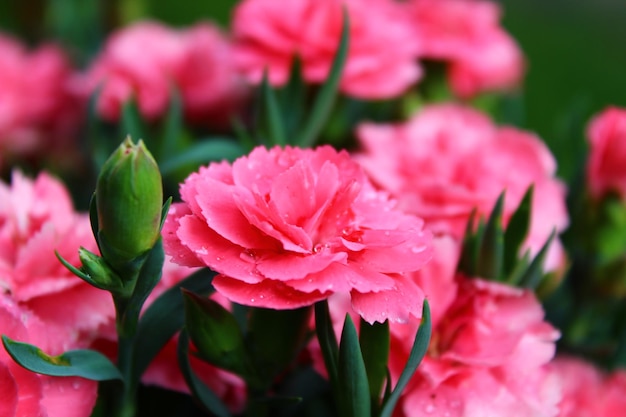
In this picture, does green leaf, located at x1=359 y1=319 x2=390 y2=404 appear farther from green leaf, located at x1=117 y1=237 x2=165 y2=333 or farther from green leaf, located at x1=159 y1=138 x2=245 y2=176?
green leaf, located at x1=159 y1=138 x2=245 y2=176

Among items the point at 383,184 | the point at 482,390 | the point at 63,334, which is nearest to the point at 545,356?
the point at 482,390

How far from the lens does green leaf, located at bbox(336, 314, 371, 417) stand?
365 millimetres

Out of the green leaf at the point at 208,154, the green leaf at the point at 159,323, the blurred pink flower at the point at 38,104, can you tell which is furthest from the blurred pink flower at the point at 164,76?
the green leaf at the point at 159,323

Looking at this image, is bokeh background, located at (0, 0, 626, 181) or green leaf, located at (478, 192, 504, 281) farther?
bokeh background, located at (0, 0, 626, 181)

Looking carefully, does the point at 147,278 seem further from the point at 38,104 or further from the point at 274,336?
the point at 38,104

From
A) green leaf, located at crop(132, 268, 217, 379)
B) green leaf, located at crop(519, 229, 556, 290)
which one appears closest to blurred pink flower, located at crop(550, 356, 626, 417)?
green leaf, located at crop(519, 229, 556, 290)

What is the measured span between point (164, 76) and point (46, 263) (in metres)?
0.37

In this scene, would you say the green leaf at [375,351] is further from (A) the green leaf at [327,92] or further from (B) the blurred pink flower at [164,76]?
(B) the blurred pink flower at [164,76]

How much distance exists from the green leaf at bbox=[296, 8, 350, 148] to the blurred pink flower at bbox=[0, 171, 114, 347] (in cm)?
19

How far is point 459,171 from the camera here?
58 centimetres

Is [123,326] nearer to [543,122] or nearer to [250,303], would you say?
[250,303]

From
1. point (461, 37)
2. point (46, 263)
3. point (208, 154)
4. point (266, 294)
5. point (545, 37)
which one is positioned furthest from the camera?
point (545, 37)

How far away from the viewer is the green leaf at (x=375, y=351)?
387mm

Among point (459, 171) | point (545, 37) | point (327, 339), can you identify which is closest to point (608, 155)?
point (459, 171)
